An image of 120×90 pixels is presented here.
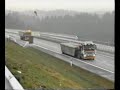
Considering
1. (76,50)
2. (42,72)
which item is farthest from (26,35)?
(76,50)

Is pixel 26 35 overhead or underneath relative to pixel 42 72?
overhead

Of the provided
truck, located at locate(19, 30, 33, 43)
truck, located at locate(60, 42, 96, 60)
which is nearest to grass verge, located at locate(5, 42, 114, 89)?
truck, located at locate(19, 30, 33, 43)

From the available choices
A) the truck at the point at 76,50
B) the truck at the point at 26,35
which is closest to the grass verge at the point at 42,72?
the truck at the point at 26,35

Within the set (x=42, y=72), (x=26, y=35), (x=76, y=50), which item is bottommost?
(x=42, y=72)

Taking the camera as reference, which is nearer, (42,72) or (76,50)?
(42,72)

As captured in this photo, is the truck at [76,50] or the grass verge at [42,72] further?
the truck at [76,50]

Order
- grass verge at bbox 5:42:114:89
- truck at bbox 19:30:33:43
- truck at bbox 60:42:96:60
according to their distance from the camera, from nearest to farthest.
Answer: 1. grass verge at bbox 5:42:114:89
2. truck at bbox 19:30:33:43
3. truck at bbox 60:42:96:60

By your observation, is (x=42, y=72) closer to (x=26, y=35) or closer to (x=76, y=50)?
(x=26, y=35)

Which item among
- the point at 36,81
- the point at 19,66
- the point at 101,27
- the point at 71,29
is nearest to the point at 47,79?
the point at 36,81

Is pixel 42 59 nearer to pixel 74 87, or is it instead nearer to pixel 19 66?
pixel 19 66

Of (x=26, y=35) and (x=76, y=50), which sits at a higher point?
(x=26, y=35)

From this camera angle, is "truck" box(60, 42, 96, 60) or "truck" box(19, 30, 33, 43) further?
"truck" box(60, 42, 96, 60)

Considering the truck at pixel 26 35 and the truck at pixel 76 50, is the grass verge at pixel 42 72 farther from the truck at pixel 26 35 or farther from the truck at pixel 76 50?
the truck at pixel 76 50

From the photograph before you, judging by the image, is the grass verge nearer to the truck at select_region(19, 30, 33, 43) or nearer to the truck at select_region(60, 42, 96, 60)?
the truck at select_region(19, 30, 33, 43)
